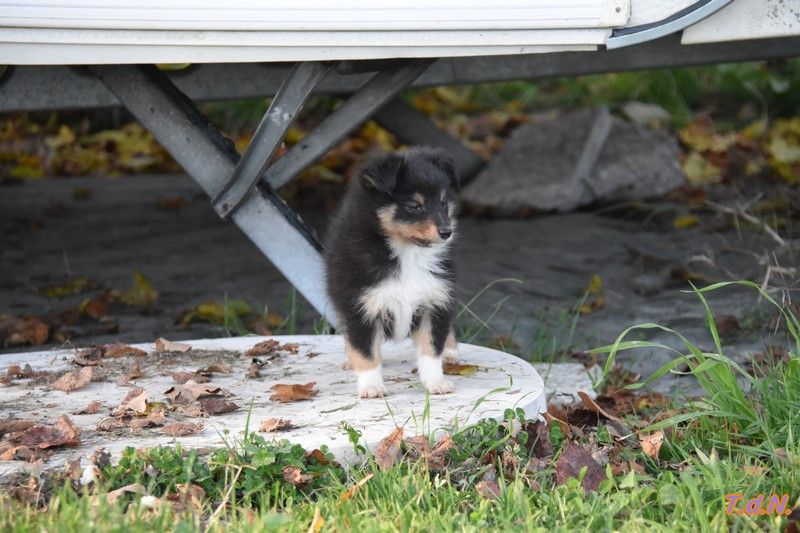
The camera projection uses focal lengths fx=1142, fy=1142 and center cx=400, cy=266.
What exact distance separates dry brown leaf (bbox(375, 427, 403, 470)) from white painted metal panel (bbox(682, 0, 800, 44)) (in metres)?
2.25

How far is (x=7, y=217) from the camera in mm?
8641

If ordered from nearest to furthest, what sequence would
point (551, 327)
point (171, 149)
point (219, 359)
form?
point (219, 359), point (171, 149), point (551, 327)

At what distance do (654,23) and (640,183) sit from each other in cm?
436

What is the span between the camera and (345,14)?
4.76 metres

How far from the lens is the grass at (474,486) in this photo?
3320mm

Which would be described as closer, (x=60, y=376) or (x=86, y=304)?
(x=60, y=376)

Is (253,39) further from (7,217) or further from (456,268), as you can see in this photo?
(7,217)

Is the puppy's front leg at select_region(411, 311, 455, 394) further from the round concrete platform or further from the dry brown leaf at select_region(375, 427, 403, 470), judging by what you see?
the dry brown leaf at select_region(375, 427, 403, 470)

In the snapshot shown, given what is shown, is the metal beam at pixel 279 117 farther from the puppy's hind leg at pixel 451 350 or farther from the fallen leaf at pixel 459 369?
the fallen leaf at pixel 459 369

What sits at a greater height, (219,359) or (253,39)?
(253,39)

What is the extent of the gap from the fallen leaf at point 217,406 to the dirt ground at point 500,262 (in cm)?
171

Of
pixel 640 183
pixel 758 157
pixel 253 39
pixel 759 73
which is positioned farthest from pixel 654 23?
pixel 759 73

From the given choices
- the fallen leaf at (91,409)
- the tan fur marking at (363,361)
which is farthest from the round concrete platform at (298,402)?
the tan fur marking at (363,361)

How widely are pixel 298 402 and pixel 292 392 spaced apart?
0.18 feet
